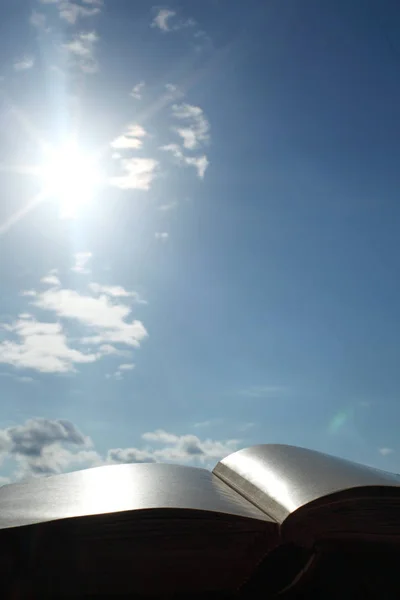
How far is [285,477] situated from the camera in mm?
4957

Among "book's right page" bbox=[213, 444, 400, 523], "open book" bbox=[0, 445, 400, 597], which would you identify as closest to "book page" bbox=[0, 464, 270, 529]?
"open book" bbox=[0, 445, 400, 597]

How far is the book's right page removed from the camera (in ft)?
13.7

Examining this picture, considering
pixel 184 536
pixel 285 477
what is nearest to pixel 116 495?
pixel 184 536

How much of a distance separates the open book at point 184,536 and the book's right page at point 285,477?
0.02 meters

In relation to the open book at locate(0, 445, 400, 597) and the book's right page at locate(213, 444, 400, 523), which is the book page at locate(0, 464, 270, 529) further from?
the book's right page at locate(213, 444, 400, 523)

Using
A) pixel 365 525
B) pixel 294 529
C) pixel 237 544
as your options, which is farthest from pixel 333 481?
pixel 237 544

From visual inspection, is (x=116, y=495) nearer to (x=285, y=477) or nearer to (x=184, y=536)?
(x=184, y=536)

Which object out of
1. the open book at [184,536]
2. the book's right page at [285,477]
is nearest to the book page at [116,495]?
the open book at [184,536]

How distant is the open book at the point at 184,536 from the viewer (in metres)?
3.68

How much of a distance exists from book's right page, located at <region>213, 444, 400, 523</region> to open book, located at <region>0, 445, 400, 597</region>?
0.02m

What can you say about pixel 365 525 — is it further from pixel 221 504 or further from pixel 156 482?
pixel 156 482

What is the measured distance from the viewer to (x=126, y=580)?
3.85 meters

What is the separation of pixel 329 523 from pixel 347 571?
0.48 metres

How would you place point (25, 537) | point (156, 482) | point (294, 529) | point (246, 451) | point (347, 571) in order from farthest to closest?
point (246, 451)
point (156, 482)
point (347, 571)
point (294, 529)
point (25, 537)
